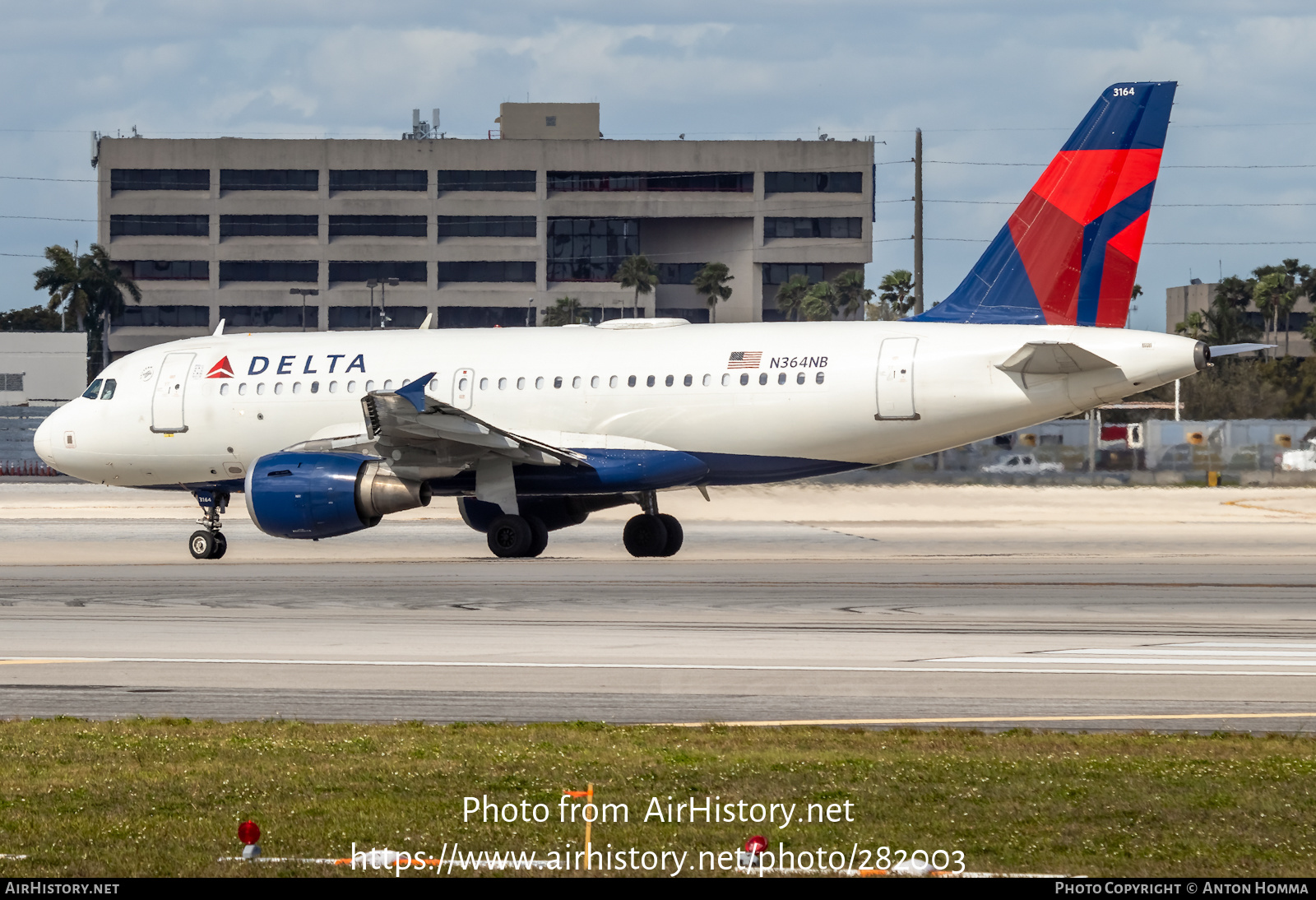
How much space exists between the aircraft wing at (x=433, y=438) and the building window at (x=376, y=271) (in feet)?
338

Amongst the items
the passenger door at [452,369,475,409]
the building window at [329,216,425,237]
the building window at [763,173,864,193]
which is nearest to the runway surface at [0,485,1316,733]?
the passenger door at [452,369,475,409]

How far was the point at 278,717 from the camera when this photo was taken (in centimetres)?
1185

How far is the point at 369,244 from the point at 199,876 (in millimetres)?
124903

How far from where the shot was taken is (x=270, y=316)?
12762 cm

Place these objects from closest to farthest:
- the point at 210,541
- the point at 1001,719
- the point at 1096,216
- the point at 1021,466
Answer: the point at 1001,719 → the point at 1096,216 → the point at 210,541 → the point at 1021,466

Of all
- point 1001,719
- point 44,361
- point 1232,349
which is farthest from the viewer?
point 44,361

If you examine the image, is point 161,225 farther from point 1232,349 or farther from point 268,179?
point 1232,349

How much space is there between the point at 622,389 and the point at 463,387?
3.09 metres

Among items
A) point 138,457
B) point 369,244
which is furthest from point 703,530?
point 369,244

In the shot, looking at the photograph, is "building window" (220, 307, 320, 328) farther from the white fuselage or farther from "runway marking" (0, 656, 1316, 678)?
"runway marking" (0, 656, 1316, 678)

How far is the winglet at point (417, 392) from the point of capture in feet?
83.9

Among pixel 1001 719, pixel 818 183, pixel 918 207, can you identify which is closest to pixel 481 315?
pixel 818 183

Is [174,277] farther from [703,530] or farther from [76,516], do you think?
[703,530]

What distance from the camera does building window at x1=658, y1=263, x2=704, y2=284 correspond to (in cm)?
13588
